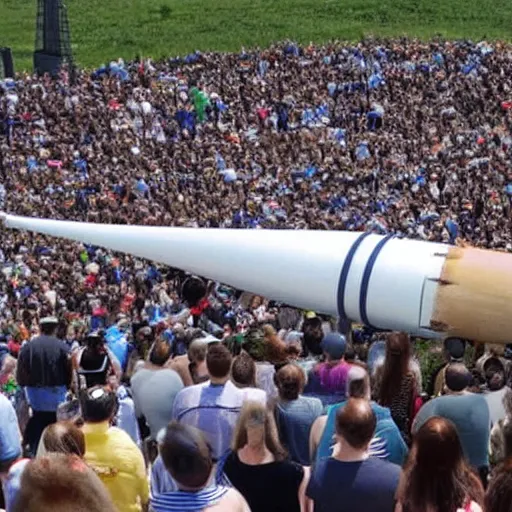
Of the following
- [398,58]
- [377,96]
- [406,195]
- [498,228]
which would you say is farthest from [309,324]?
[398,58]

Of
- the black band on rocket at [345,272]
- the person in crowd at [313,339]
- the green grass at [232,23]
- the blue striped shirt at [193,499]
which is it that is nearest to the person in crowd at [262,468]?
the blue striped shirt at [193,499]

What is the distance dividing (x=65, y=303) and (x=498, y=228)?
8536mm

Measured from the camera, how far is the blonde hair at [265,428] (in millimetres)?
6430

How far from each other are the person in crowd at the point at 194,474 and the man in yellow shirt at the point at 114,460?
106 centimetres

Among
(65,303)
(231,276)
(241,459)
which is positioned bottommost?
(65,303)

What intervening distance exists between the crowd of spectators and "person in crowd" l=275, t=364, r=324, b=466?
0.04ft

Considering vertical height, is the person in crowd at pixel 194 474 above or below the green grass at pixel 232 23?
above

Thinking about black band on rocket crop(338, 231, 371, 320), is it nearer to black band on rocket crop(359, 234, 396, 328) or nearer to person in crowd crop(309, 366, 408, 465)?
black band on rocket crop(359, 234, 396, 328)

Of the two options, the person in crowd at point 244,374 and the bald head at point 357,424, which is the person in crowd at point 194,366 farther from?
the bald head at point 357,424

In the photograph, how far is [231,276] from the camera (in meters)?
12.6

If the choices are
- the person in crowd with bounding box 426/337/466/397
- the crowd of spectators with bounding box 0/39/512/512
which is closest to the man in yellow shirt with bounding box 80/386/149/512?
the crowd of spectators with bounding box 0/39/512/512

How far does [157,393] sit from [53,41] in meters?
33.4

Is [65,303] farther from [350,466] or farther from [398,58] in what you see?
[398,58]

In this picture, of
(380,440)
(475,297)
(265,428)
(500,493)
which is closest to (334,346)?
(380,440)
